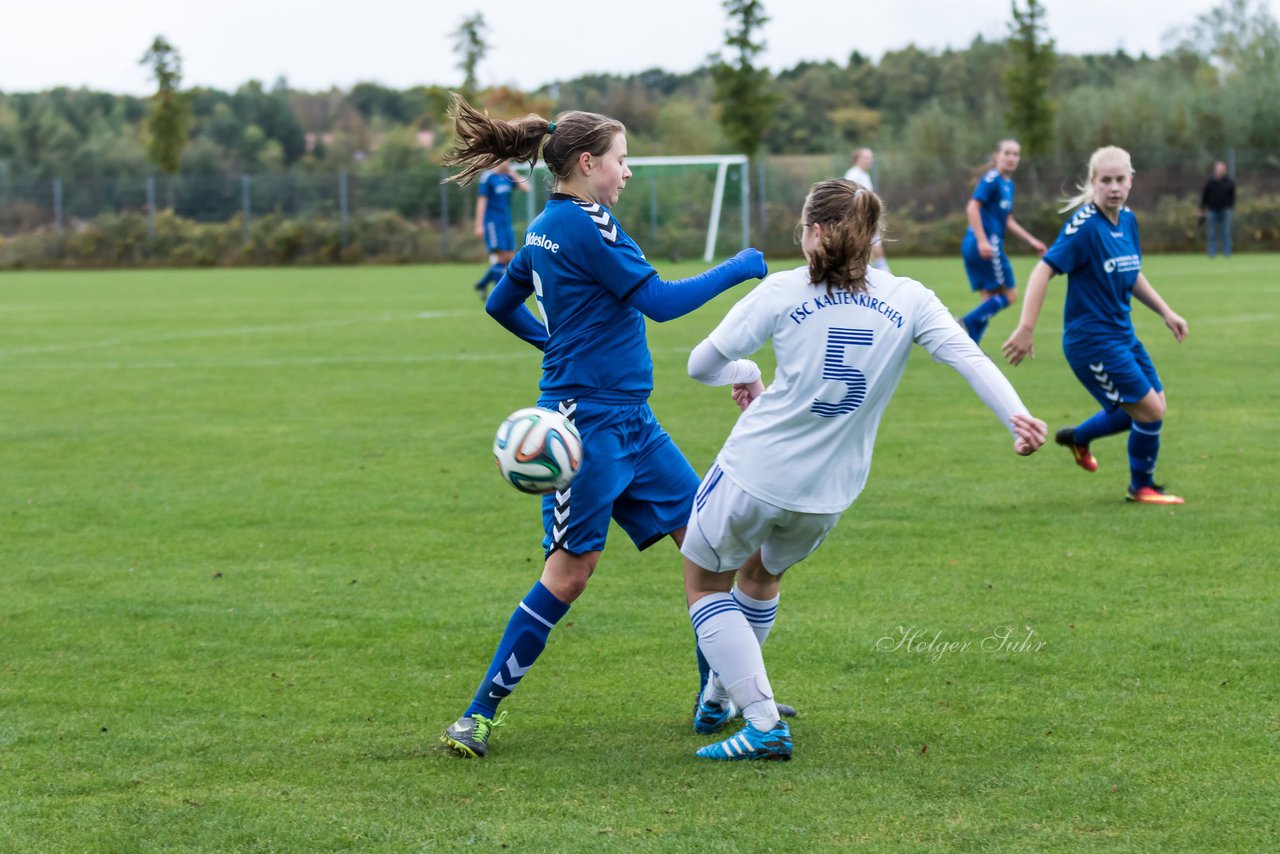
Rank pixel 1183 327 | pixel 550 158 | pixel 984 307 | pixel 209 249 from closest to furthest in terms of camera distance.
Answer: pixel 550 158 < pixel 1183 327 < pixel 984 307 < pixel 209 249

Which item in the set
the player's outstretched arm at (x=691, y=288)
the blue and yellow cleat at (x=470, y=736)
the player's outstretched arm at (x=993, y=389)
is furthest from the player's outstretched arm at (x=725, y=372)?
the blue and yellow cleat at (x=470, y=736)

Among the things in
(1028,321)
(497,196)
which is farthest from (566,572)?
(497,196)

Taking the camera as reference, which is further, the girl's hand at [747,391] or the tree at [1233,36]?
the tree at [1233,36]

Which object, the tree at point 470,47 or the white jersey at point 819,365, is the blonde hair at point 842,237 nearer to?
the white jersey at point 819,365

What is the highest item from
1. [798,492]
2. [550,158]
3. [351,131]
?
[351,131]

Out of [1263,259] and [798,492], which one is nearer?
[798,492]

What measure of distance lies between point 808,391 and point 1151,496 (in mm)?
4519

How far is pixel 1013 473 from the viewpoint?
888 cm

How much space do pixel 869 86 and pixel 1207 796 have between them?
91510mm

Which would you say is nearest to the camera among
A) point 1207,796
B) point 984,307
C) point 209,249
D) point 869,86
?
point 1207,796

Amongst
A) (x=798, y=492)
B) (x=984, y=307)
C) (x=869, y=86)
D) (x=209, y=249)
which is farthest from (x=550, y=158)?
(x=869, y=86)

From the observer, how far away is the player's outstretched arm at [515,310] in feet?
15.3

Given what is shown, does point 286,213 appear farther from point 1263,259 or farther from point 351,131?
point 351,131

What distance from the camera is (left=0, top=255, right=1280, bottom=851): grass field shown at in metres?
3.88
